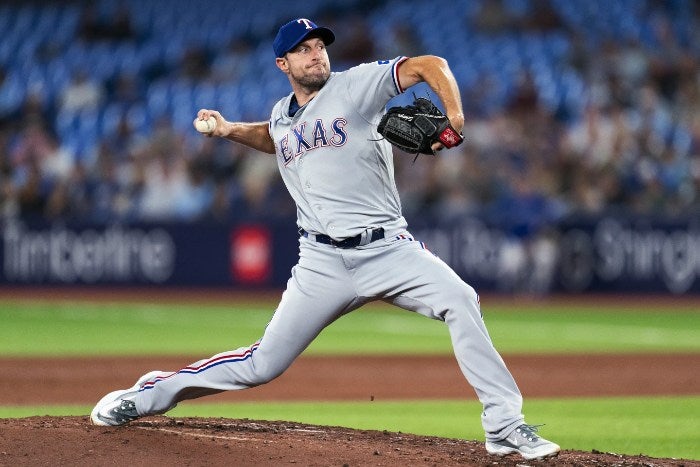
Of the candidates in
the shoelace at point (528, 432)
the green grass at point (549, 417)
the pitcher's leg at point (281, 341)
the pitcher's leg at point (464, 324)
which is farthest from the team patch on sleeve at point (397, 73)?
the green grass at point (549, 417)

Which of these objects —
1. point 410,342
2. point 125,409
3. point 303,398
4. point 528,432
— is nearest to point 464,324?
point 528,432

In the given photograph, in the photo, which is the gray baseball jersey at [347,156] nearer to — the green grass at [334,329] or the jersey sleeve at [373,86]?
the jersey sleeve at [373,86]

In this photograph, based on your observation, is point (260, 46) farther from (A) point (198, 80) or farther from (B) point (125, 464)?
(B) point (125, 464)

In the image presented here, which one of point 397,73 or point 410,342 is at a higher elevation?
point 397,73

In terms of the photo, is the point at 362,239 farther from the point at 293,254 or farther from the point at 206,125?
the point at 293,254

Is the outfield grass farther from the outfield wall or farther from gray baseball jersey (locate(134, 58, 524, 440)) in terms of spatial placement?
gray baseball jersey (locate(134, 58, 524, 440))
